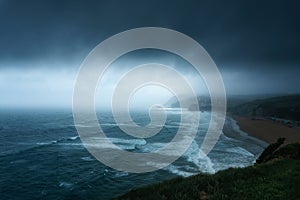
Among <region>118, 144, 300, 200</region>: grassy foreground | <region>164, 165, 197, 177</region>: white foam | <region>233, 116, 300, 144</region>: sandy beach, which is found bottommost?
<region>233, 116, 300, 144</region>: sandy beach

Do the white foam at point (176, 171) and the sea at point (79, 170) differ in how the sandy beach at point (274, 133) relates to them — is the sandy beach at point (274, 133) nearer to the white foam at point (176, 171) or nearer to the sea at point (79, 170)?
the sea at point (79, 170)

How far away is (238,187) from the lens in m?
11.9

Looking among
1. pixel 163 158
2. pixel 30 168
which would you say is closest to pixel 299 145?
pixel 163 158

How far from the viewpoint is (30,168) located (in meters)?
36.2

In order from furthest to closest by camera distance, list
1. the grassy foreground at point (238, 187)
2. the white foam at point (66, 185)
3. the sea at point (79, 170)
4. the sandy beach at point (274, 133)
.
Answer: the sandy beach at point (274, 133) < the white foam at point (66, 185) < the sea at point (79, 170) < the grassy foreground at point (238, 187)

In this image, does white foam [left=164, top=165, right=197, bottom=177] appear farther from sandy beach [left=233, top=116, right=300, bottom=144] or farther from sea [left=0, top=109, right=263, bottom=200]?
sandy beach [left=233, top=116, right=300, bottom=144]

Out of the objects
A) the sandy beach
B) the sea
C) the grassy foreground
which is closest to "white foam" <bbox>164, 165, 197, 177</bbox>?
the sea

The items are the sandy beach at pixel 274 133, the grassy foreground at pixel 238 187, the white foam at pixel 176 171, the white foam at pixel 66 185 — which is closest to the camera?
the grassy foreground at pixel 238 187

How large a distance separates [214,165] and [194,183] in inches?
895

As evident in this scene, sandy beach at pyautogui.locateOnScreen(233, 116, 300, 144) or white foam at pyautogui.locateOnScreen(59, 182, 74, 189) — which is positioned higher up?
white foam at pyautogui.locateOnScreen(59, 182, 74, 189)

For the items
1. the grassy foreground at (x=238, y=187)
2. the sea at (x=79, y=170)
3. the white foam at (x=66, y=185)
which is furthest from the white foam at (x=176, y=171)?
the grassy foreground at (x=238, y=187)

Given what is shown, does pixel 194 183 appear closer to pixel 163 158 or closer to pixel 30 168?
pixel 163 158

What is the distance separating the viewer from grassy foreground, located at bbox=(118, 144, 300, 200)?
10858 mm

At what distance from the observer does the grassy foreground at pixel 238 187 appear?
10.9 metres
